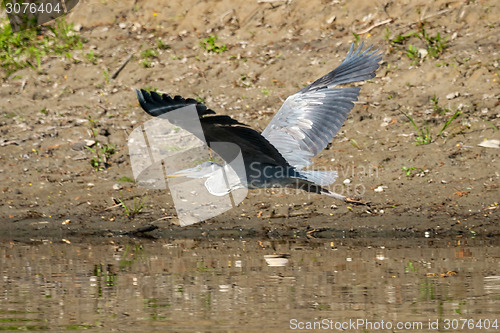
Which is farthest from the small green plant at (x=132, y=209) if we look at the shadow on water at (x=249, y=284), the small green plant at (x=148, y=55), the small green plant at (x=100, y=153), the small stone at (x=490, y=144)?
the small stone at (x=490, y=144)

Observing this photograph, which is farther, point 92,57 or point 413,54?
point 92,57

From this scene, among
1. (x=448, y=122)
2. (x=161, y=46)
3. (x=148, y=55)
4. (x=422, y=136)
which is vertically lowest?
(x=422, y=136)

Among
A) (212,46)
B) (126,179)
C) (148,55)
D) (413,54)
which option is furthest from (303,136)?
(148,55)

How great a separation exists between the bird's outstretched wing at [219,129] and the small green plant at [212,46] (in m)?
4.40

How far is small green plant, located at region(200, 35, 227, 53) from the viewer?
1091cm

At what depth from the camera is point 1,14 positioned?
11820 millimetres

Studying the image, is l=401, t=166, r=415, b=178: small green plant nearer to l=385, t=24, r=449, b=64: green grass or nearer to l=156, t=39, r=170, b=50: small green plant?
l=385, t=24, r=449, b=64: green grass

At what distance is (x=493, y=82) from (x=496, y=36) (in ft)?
2.81

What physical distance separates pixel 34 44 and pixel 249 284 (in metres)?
7.17

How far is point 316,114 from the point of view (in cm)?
724

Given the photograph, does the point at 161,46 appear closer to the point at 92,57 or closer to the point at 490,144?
the point at 92,57

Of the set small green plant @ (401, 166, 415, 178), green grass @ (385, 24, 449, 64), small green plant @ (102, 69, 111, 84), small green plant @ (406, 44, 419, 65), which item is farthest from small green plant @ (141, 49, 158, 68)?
small green plant @ (401, 166, 415, 178)

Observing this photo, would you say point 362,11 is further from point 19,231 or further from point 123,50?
point 19,231

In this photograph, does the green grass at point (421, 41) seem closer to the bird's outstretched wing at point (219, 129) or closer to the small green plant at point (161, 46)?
the small green plant at point (161, 46)
